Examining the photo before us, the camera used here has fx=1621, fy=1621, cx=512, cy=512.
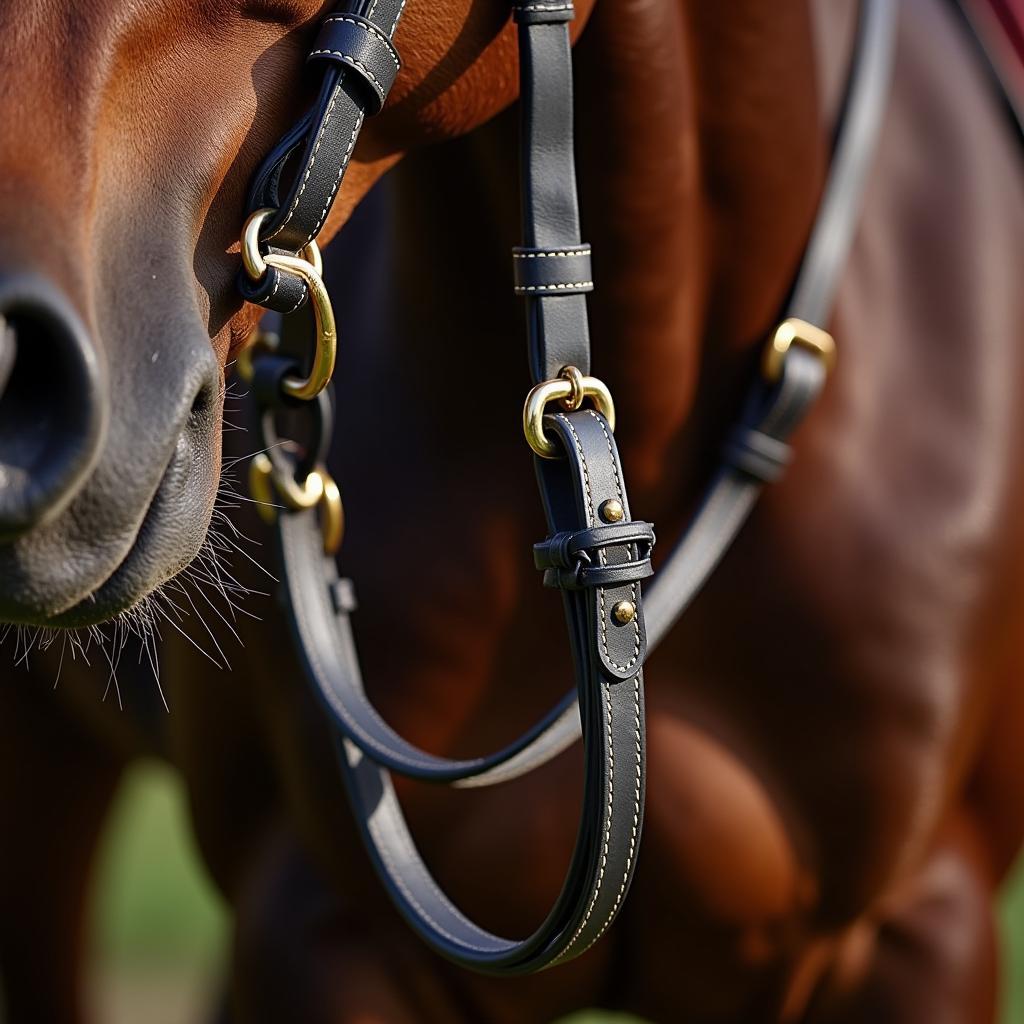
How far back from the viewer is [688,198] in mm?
1332

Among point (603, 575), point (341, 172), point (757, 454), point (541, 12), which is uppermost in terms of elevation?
point (541, 12)

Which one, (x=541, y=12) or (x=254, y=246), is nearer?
(x=254, y=246)

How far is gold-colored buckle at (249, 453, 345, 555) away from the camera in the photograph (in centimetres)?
138

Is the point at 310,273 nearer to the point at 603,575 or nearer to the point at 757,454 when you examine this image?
the point at 603,575

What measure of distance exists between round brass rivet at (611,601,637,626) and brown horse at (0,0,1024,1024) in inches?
12.8

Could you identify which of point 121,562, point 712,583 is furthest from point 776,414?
point 121,562

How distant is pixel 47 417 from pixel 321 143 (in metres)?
0.25

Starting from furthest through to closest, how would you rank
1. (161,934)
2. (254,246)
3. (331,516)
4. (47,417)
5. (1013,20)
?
(161,934), (1013,20), (331,516), (254,246), (47,417)

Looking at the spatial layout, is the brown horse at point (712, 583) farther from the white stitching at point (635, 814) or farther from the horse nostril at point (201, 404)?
the horse nostril at point (201, 404)

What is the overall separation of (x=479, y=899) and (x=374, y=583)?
1.00 ft

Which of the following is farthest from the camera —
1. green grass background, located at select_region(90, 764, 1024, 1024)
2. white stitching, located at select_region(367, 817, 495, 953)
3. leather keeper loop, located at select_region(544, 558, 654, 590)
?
green grass background, located at select_region(90, 764, 1024, 1024)

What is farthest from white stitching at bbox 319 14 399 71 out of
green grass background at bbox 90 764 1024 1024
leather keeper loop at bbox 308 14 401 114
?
green grass background at bbox 90 764 1024 1024

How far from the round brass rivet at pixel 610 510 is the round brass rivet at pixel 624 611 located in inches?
2.2

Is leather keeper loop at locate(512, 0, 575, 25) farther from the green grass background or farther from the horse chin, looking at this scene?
the green grass background
